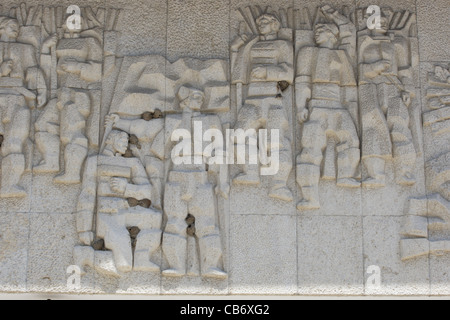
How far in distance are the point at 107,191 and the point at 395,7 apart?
3.83 m

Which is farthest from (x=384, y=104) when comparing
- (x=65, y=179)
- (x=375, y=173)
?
(x=65, y=179)

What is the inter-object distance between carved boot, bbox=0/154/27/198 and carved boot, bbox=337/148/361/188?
10.8ft

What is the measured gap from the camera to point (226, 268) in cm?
748

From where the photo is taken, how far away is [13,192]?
7.56 m

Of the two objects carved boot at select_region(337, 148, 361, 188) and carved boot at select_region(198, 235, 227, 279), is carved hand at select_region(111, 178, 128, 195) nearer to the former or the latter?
carved boot at select_region(198, 235, 227, 279)

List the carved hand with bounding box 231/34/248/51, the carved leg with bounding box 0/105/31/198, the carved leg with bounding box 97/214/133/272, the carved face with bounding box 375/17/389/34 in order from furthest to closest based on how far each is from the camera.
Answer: the carved face with bounding box 375/17/389/34, the carved hand with bounding box 231/34/248/51, the carved leg with bounding box 0/105/31/198, the carved leg with bounding box 97/214/133/272

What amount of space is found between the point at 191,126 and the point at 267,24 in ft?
Result: 4.70

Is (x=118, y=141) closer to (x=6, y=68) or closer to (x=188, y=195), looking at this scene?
(x=188, y=195)

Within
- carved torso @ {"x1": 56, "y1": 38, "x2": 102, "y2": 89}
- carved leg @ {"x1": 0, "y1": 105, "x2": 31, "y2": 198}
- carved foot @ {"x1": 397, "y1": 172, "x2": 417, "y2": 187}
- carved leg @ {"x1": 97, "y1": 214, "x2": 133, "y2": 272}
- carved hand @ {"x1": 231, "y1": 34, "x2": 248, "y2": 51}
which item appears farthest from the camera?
carved hand @ {"x1": 231, "y1": 34, "x2": 248, "y2": 51}

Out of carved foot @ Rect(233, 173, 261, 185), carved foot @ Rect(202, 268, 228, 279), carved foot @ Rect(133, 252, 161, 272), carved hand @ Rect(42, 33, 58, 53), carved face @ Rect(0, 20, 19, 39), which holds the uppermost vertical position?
carved face @ Rect(0, 20, 19, 39)

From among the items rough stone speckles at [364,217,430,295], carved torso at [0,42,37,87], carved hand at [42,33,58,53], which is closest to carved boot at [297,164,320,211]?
rough stone speckles at [364,217,430,295]

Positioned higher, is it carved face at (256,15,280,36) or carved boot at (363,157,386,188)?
carved face at (256,15,280,36)

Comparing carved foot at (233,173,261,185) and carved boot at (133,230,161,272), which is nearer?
carved boot at (133,230,161,272)

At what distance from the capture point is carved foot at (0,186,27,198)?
7559 millimetres
